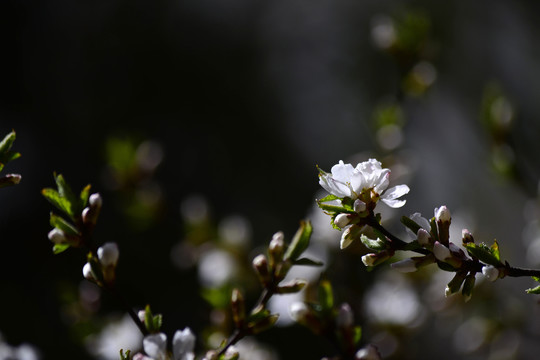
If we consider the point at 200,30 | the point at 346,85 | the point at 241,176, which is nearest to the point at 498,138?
the point at 241,176

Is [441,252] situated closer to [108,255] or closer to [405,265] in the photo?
[405,265]

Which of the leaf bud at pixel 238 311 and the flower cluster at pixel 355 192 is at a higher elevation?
the flower cluster at pixel 355 192

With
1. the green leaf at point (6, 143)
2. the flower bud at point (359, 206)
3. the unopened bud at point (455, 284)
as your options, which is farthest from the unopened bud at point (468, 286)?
the green leaf at point (6, 143)

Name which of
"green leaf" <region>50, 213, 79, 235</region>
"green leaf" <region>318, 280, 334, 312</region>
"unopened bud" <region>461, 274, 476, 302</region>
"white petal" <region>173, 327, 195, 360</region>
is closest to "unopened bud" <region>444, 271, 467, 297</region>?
"unopened bud" <region>461, 274, 476, 302</region>

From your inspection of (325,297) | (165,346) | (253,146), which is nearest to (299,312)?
(325,297)

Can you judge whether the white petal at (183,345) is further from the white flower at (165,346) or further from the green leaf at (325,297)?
the green leaf at (325,297)

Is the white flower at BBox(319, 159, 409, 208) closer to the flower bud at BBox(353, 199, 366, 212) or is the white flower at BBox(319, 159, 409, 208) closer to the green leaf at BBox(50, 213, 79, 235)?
the flower bud at BBox(353, 199, 366, 212)
